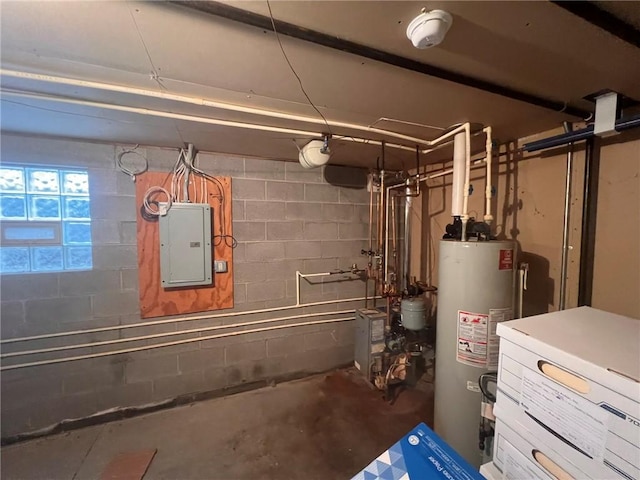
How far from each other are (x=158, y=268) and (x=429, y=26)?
2.30 metres

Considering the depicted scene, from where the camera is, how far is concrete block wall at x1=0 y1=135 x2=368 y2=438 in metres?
1.86

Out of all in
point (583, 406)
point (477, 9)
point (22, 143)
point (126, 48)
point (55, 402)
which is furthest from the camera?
point (55, 402)

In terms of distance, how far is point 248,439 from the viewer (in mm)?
1846

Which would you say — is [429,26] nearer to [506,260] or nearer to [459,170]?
[459,170]

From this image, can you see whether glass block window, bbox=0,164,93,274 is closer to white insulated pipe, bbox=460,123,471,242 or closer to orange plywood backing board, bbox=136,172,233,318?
orange plywood backing board, bbox=136,172,233,318

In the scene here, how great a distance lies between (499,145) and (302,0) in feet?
6.38

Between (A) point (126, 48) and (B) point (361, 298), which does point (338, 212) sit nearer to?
(B) point (361, 298)

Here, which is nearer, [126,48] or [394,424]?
[126,48]

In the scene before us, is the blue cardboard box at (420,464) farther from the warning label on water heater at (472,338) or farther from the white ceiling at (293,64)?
the white ceiling at (293,64)

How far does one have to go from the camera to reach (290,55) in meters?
0.99

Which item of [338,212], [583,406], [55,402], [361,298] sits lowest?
[55,402]

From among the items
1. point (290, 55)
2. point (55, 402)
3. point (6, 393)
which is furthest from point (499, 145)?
point (6, 393)

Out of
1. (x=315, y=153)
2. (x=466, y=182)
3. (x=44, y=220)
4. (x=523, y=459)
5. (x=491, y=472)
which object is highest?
(x=315, y=153)

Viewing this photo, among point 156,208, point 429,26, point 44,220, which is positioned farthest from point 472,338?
point 44,220
